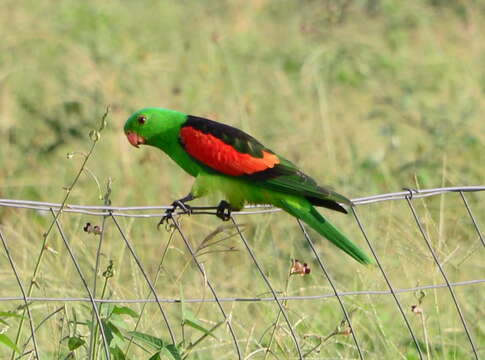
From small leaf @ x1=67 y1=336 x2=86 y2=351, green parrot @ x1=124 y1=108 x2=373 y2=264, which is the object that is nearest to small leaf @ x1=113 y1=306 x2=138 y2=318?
small leaf @ x1=67 y1=336 x2=86 y2=351

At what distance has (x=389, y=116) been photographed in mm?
6746

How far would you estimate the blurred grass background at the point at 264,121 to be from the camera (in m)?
4.17

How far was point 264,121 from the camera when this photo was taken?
6.66 metres

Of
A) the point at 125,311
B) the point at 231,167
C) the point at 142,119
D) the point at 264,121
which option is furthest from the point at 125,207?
the point at 264,121

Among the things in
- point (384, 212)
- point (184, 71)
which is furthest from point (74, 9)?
point (384, 212)

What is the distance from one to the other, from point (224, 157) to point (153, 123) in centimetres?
36

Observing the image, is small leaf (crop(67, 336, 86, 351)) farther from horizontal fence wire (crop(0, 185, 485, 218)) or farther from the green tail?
the green tail

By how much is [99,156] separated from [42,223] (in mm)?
799

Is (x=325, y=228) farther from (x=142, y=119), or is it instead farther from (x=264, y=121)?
(x=264, y=121)

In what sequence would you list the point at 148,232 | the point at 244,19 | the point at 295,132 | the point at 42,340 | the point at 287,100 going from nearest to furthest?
the point at 42,340
the point at 148,232
the point at 295,132
the point at 287,100
the point at 244,19

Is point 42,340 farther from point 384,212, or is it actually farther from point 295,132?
point 295,132

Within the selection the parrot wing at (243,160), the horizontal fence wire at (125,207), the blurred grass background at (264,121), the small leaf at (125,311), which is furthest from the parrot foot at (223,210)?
the small leaf at (125,311)

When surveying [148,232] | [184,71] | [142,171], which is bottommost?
[148,232]

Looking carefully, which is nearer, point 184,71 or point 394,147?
point 394,147
